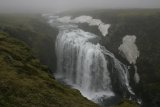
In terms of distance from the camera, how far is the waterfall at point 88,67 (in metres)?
47.3

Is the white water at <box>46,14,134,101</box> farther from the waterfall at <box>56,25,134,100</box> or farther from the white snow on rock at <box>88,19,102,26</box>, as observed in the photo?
the white snow on rock at <box>88,19,102,26</box>

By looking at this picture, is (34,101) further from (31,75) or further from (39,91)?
(31,75)

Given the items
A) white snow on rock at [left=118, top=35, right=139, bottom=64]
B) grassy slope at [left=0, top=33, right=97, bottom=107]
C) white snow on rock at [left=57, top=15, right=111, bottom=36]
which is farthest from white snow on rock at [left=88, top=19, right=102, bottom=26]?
grassy slope at [left=0, top=33, right=97, bottom=107]

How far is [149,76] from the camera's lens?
151 feet

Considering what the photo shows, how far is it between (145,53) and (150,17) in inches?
520

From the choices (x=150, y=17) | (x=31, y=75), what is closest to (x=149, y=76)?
(x=150, y=17)

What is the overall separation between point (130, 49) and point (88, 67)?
9115mm

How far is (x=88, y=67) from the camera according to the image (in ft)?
→ 162

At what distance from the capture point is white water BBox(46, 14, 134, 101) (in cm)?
4734

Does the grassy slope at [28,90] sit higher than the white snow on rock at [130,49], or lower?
higher

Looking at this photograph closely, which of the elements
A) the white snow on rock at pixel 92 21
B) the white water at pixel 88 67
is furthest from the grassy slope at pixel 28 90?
the white snow on rock at pixel 92 21

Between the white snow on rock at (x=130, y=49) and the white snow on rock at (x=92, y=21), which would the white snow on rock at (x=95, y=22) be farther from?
the white snow on rock at (x=130, y=49)

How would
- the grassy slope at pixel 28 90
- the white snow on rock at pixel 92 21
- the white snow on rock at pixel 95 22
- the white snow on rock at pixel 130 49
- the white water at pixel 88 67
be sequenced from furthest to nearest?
the white snow on rock at pixel 95 22
the white snow on rock at pixel 92 21
the white snow on rock at pixel 130 49
the white water at pixel 88 67
the grassy slope at pixel 28 90

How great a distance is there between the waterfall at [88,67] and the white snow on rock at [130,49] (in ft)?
7.02
